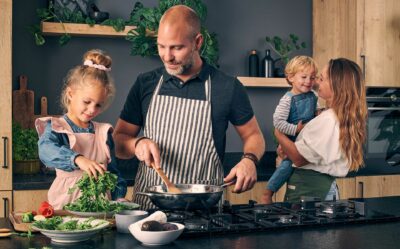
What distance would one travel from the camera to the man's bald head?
9.12ft

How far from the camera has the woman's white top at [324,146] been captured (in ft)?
10.2

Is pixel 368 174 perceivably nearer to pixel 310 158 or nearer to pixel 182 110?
pixel 310 158

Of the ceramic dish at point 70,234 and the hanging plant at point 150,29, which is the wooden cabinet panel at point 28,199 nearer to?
the hanging plant at point 150,29

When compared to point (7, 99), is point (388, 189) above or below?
below

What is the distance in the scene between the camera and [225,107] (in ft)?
9.75

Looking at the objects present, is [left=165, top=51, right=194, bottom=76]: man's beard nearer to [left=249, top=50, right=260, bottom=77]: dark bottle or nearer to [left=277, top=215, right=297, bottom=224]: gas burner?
[left=277, top=215, right=297, bottom=224]: gas burner


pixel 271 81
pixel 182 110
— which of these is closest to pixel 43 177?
pixel 182 110

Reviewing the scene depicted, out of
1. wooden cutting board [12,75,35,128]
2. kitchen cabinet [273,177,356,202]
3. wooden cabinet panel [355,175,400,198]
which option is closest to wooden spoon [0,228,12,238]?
wooden cutting board [12,75,35,128]

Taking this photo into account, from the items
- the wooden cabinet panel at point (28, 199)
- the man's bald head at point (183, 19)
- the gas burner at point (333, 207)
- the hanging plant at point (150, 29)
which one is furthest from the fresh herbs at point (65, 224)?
the hanging plant at point (150, 29)

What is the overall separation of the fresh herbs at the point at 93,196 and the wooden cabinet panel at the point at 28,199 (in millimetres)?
1539

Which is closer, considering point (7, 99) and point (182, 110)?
point (182, 110)

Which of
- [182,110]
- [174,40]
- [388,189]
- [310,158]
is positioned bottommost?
[388,189]

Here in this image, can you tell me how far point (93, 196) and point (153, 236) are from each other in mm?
455

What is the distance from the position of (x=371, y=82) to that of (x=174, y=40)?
85.7 inches
